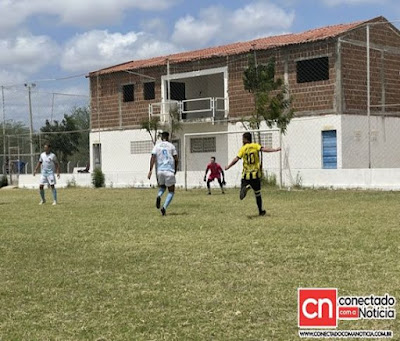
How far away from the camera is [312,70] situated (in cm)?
3012

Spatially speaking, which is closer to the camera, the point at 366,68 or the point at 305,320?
the point at 305,320

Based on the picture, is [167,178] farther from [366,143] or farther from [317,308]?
[366,143]

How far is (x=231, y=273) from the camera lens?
7637 millimetres

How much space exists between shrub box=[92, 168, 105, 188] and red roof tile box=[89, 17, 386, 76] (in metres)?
6.76

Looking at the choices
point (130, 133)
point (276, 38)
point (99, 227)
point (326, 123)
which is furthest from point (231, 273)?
A: point (130, 133)

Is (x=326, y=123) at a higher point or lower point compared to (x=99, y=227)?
higher

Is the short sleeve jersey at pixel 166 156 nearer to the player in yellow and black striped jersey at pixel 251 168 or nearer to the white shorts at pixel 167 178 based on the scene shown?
the white shorts at pixel 167 178

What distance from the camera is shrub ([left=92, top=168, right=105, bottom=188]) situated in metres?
35.0

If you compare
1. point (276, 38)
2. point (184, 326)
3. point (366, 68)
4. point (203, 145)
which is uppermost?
point (276, 38)

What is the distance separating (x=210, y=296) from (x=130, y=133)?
32.5m

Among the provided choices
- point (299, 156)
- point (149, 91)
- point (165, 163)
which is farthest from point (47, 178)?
point (149, 91)

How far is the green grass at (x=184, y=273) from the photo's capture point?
18.6 ft

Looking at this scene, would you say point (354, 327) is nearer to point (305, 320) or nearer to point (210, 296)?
point (305, 320)

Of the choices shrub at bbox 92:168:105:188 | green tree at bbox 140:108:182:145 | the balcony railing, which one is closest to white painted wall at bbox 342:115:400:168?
the balcony railing
